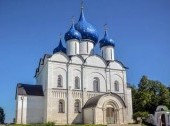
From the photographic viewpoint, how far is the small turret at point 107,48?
3694cm

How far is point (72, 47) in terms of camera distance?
1368 inches

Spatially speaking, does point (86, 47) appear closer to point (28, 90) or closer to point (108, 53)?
point (108, 53)

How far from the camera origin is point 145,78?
43406mm

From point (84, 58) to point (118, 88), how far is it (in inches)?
223

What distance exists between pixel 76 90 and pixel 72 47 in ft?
18.5

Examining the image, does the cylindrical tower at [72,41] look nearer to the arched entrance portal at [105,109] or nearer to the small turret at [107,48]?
the small turret at [107,48]

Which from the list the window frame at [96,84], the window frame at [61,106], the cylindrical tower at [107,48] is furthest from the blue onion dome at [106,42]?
the window frame at [61,106]

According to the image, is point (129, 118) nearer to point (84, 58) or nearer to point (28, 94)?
point (84, 58)

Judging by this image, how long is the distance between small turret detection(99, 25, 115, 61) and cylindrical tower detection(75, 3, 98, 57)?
1.07 metres

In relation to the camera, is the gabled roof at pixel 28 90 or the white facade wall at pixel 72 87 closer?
the white facade wall at pixel 72 87

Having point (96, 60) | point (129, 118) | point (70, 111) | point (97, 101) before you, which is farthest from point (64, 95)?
point (129, 118)

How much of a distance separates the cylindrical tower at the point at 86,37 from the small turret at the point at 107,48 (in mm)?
1074

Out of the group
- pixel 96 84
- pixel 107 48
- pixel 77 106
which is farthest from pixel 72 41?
pixel 77 106

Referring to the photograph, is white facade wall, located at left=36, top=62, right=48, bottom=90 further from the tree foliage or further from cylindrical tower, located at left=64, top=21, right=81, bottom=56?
the tree foliage
